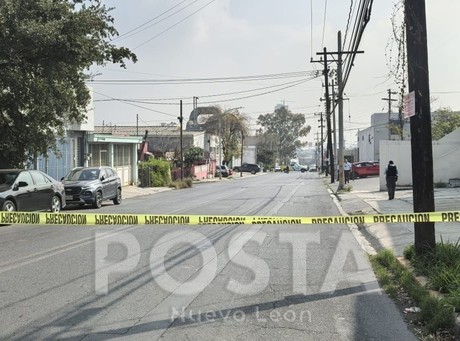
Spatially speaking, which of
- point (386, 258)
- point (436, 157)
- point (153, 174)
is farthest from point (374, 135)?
point (386, 258)

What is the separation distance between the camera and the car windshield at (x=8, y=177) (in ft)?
46.4

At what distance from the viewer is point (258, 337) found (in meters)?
5.00

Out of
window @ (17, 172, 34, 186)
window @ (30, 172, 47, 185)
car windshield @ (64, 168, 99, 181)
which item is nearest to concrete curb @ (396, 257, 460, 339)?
window @ (17, 172, 34, 186)

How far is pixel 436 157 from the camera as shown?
28031 mm

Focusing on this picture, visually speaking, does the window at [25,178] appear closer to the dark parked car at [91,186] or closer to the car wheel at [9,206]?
the car wheel at [9,206]

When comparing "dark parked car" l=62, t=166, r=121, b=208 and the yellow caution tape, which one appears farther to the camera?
"dark parked car" l=62, t=166, r=121, b=208

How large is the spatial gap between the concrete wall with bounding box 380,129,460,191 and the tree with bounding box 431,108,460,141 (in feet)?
60.6

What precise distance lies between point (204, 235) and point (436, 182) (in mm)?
20090

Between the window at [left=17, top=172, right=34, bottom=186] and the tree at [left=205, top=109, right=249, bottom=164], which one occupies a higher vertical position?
the tree at [left=205, top=109, right=249, bottom=164]

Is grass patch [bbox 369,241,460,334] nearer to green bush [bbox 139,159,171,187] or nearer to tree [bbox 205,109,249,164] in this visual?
green bush [bbox 139,159,171,187]

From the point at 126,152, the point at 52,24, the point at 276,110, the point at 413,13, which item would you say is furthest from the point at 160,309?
the point at 276,110

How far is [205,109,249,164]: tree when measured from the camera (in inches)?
3137

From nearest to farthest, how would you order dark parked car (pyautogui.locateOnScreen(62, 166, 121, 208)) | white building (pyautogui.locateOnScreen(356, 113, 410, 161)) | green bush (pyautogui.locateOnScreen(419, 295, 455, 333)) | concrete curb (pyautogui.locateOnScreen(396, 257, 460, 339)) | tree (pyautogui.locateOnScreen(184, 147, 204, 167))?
concrete curb (pyautogui.locateOnScreen(396, 257, 460, 339)) → green bush (pyautogui.locateOnScreen(419, 295, 455, 333)) → dark parked car (pyautogui.locateOnScreen(62, 166, 121, 208)) → tree (pyautogui.locateOnScreen(184, 147, 204, 167)) → white building (pyautogui.locateOnScreen(356, 113, 410, 161))

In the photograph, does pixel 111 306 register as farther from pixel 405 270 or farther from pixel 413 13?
pixel 413 13
